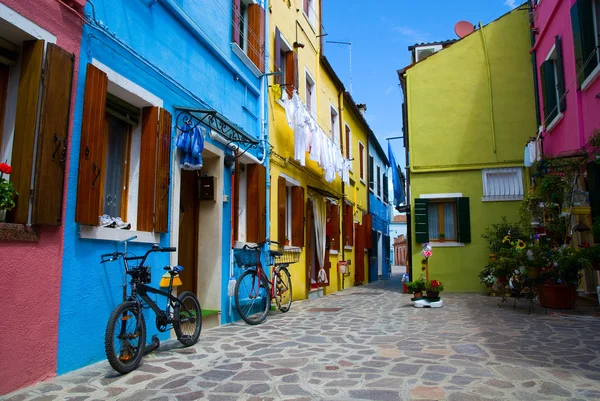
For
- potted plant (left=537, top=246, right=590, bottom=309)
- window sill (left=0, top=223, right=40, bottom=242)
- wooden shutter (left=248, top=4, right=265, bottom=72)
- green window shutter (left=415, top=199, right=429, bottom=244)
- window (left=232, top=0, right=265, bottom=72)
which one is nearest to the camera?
window sill (left=0, top=223, right=40, bottom=242)

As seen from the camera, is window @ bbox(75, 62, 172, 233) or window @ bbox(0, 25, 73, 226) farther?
window @ bbox(75, 62, 172, 233)

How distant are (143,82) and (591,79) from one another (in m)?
6.98

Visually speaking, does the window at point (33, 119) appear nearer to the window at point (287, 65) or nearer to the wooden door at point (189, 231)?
the wooden door at point (189, 231)

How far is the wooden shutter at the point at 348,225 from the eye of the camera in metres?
14.2

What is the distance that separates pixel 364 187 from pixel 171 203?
12.8 m

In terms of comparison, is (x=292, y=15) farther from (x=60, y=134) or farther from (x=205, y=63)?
(x=60, y=134)

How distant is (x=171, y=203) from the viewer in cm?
555

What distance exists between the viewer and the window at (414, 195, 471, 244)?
1187cm

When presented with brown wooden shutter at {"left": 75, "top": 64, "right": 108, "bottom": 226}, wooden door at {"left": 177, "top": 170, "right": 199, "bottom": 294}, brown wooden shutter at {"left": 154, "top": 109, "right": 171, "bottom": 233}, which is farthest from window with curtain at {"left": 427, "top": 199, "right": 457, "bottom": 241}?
brown wooden shutter at {"left": 75, "top": 64, "right": 108, "bottom": 226}

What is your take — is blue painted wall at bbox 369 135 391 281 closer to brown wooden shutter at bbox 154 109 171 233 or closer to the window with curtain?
the window with curtain

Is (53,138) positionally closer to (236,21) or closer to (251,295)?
(251,295)

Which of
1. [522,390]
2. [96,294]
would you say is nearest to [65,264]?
[96,294]

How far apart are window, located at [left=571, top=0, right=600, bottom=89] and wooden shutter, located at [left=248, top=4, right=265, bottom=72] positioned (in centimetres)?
552

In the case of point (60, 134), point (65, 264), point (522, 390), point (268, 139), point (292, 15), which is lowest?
point (522, 390)
